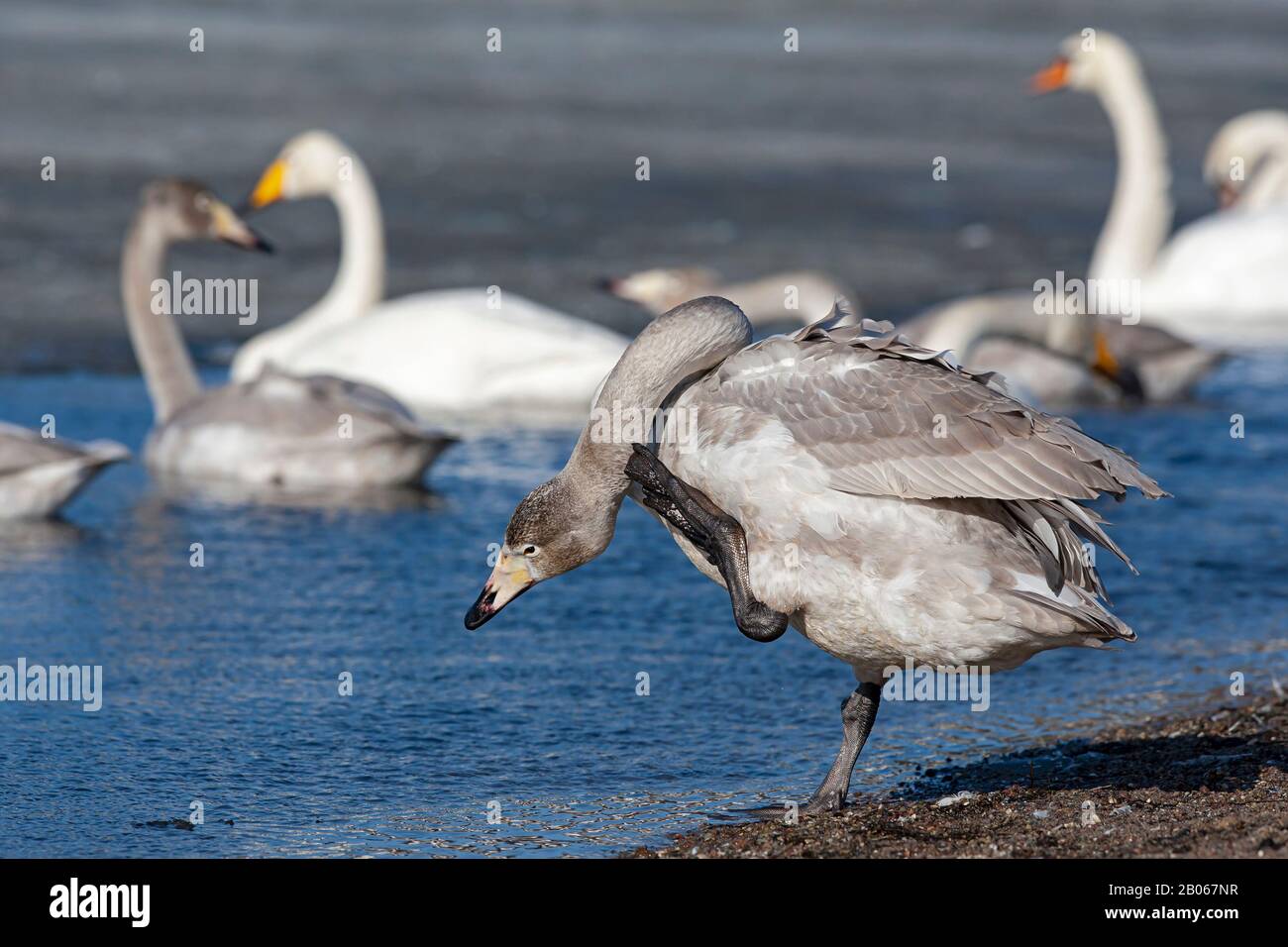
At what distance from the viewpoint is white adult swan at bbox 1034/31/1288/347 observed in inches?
530

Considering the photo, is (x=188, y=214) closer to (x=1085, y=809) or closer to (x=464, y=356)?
(x=464, y=356)

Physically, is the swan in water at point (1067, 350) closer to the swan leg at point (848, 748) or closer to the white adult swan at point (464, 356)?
the white adult swan at point (464, 356)

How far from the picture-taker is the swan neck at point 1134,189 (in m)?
13.8

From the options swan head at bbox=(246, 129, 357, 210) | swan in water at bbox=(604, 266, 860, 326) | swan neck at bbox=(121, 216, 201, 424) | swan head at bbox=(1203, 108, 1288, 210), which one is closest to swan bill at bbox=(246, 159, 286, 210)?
swan head at bbox=(246, 129, 357, 210)

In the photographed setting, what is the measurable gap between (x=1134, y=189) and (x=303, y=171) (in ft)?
20.4

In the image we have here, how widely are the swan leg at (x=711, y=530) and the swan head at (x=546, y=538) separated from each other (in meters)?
0.18

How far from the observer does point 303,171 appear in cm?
1127

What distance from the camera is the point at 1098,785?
4883mm

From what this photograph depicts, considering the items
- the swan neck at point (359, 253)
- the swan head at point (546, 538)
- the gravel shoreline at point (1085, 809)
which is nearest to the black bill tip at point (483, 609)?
the swan head at point (546, 538)

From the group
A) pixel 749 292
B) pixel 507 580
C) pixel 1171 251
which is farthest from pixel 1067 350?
pixel 507 580

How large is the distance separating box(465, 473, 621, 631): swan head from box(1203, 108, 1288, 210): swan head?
10.9 metres

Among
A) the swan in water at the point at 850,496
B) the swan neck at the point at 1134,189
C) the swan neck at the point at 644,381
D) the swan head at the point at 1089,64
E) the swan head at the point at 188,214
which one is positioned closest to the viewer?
the swan in water at the point at 850,496
